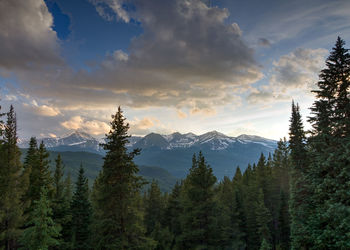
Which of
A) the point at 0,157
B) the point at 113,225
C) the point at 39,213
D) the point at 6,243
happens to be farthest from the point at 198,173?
the point at 6,243

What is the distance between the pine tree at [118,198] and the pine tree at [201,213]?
347 inches

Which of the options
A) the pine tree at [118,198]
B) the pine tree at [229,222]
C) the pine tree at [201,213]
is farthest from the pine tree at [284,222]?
the pine tree at [118,198]

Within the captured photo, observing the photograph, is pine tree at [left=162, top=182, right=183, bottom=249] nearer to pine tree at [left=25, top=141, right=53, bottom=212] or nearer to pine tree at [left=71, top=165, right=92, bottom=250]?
pine tree at [left=71, top=165, right=92, bottom=250]

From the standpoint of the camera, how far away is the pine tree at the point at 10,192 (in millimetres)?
22406

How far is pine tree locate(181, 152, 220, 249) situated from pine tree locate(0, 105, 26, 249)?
1809cm

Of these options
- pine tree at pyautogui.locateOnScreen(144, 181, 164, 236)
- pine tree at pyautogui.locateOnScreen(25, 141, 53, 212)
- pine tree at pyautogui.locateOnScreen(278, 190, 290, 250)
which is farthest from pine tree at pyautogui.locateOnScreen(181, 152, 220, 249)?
pine tree at pyautogui.locateOnScreen(144, 181, 164, 236)

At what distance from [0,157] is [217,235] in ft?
82.5

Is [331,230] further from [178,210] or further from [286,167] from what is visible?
[286,167]

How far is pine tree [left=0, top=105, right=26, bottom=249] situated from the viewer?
882 inches

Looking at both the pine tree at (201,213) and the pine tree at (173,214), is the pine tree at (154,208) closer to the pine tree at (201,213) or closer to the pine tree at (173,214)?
the pine tree at (173,214)

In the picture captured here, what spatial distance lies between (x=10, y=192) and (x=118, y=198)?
544 inches

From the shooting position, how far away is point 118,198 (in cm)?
1738

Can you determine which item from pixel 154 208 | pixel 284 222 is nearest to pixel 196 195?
pixel 284 222

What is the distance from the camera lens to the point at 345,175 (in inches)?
567
